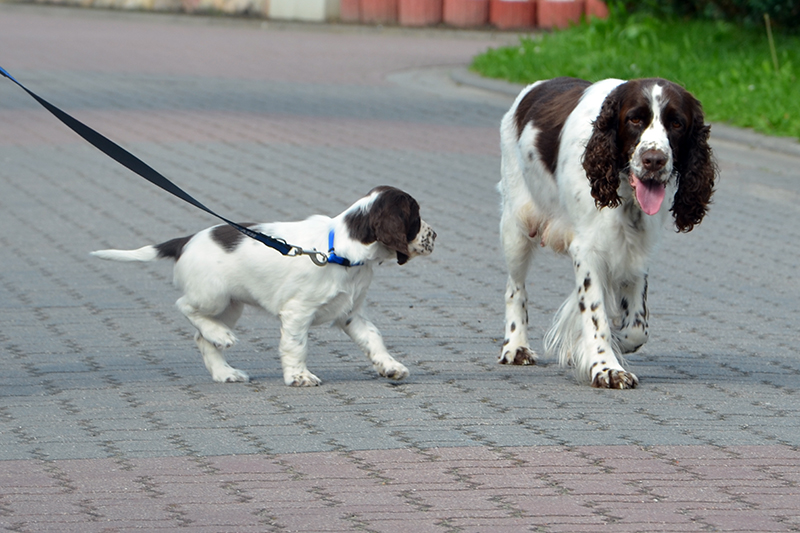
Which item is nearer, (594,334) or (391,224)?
(391,224)

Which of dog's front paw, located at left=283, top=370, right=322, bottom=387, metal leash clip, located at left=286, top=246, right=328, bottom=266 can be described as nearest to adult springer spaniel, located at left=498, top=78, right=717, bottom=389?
dog's front paw, located at left=283, top=370, right=322, bottom=387

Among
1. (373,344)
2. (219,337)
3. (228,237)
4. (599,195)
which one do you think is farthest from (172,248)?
(599,195)

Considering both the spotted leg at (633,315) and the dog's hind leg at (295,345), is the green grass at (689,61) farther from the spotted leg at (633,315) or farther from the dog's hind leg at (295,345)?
the dog's hind leg at (295,345)

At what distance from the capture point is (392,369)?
571 cm

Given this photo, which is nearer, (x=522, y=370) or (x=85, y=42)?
(x=522, y=370)

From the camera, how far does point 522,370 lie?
6.16 m

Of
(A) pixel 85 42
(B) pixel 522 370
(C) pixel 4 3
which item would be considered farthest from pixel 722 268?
(C) pixel 4 3

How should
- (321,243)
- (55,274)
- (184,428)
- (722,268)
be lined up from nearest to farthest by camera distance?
1. (184,428)
2. (321,243)
3. (55,274)
4. (722,268)

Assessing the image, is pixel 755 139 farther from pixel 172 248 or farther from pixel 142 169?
pixel 142 169

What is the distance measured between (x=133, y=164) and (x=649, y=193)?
2.21 metres

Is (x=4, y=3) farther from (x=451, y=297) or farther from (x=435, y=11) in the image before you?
(x=451, y=297)

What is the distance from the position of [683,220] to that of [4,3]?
86.1 feet

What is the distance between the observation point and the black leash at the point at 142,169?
5223 mm

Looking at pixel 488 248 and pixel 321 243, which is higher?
pixel 321 243
